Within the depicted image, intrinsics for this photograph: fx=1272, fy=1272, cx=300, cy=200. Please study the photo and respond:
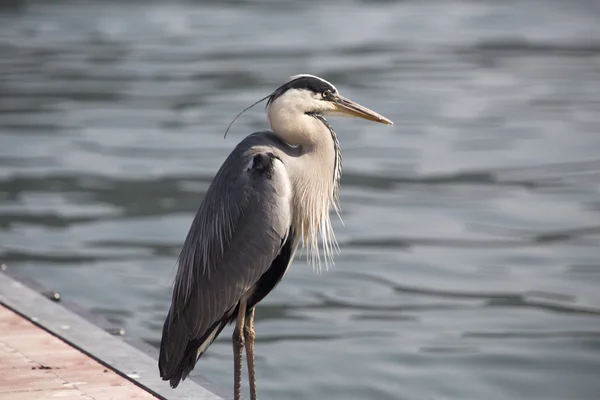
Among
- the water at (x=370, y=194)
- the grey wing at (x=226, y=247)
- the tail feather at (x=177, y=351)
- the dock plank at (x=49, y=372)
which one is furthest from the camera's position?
the water at (x=370, y=194)

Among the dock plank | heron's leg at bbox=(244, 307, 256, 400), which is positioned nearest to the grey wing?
heron's leg at bbox=(244, 307, 256, 400)

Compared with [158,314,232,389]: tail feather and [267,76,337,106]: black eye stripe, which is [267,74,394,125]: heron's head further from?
[158,314,232,389]: tail feather

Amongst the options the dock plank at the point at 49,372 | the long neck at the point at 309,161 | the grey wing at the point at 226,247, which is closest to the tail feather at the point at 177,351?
the grey wing at the point at 226,247

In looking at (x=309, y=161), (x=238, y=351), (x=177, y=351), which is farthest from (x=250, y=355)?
(x=309, y=161)

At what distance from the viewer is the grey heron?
4.82 meters

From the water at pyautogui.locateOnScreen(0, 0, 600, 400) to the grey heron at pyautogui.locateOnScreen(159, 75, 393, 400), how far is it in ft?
5.93

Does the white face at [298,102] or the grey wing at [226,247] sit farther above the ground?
the white face at [298,102]

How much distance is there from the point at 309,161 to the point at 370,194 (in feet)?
20.2

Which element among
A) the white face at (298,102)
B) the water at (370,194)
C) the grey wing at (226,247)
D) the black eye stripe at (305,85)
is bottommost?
the water at (370,194)

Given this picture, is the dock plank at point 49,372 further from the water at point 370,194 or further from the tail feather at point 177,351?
the water at point 370,194

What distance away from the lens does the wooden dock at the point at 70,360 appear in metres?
5.14

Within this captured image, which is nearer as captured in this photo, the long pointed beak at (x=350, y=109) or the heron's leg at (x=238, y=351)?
the heron's leg at (x=238, y=351)

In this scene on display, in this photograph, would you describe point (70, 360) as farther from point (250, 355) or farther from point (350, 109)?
point (350, 109)

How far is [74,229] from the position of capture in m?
10.1
